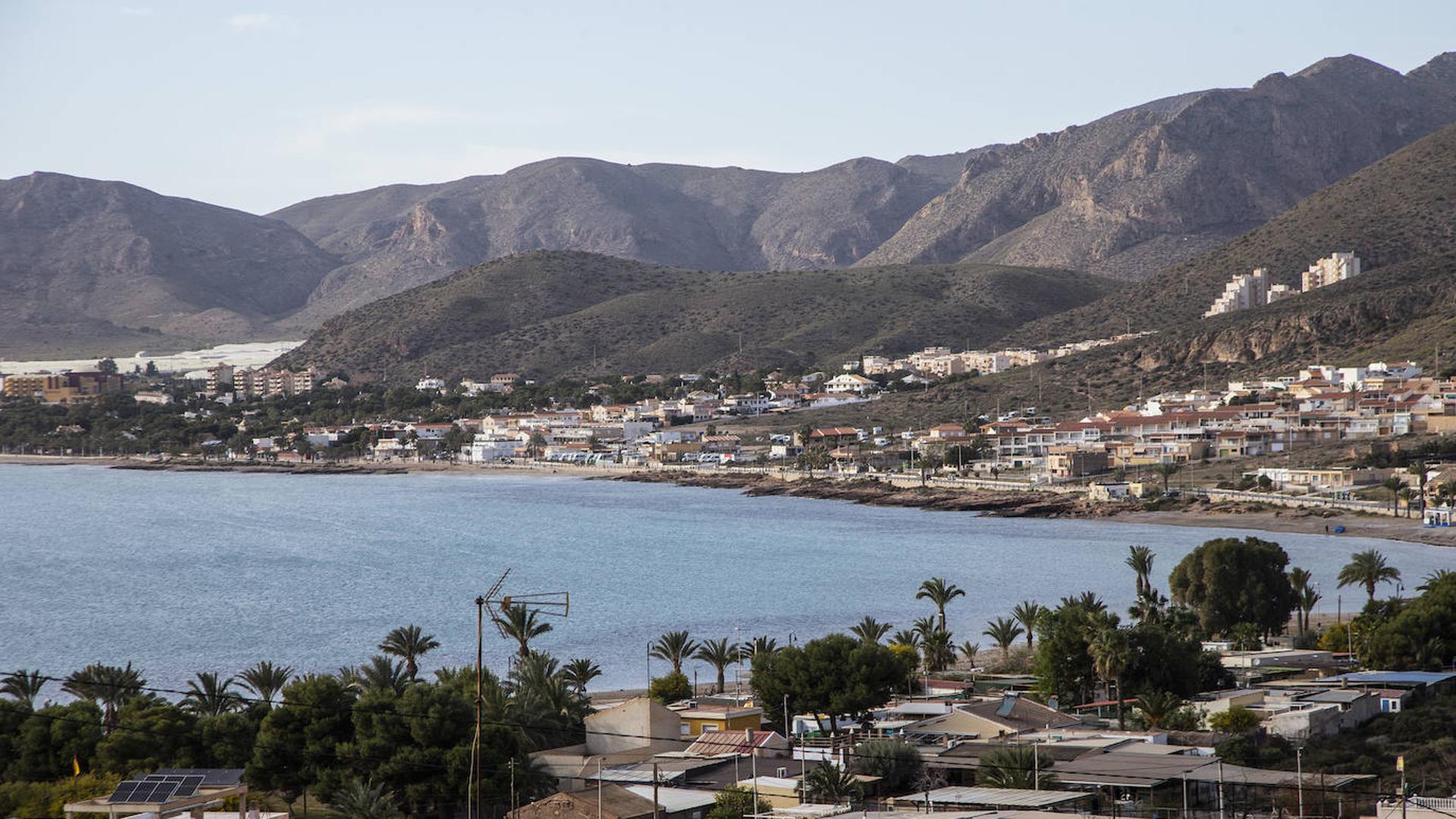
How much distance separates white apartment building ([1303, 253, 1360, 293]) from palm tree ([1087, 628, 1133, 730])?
84771 mm

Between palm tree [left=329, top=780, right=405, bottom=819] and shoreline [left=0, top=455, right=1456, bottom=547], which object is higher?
shoreline [left=0, top=455, right=1456, bottom=547]

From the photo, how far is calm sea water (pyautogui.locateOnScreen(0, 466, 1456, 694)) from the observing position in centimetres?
4312

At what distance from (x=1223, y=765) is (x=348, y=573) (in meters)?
43.2

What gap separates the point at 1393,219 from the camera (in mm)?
112750

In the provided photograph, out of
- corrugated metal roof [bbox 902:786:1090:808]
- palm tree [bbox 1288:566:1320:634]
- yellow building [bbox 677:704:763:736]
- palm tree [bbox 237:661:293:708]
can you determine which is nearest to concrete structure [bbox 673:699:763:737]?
yellow building [bbox 677:704:763:736]

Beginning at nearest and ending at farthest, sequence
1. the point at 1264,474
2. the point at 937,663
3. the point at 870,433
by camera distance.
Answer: the point at 937,663 → the point at 1264,474 → the point at 870,433

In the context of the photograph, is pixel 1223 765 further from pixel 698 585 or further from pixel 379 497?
pixel 379 497

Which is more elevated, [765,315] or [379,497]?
[765,315]

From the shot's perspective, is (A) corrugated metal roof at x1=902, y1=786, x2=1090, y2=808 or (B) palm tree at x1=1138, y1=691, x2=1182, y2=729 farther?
(B) palm tree at x1=1138, y1=691, x2=1182, y2=729

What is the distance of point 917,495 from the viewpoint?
261ft

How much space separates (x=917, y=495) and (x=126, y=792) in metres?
65.1

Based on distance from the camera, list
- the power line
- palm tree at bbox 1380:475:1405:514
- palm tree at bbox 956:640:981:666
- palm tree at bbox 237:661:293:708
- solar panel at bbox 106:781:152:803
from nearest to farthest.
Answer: solar panel at bbox 106:781:152:803, the power line, palm tree at bbox 237:661:293:708, palm tree at bbox 956:640:981:666, palm tree at bbox 1380:475:1405:514

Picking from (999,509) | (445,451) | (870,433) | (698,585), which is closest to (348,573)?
(698,585)

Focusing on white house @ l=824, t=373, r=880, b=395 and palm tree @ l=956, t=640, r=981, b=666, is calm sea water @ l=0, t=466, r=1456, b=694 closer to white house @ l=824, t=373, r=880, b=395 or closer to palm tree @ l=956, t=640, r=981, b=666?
palm tree @ l=956, t=640, r=981, b=666
